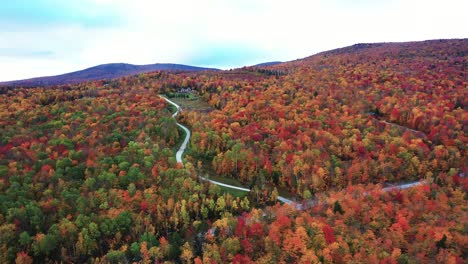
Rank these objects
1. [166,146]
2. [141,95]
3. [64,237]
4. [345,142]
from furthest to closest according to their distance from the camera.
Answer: [141,95], [166,146], [345,142], [64,237]

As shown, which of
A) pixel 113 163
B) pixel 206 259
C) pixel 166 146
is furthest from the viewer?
pixel 166 146

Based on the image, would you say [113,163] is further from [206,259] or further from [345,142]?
[345,142]

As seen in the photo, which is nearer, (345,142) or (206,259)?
(206,259)

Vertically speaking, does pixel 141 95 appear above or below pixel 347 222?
above

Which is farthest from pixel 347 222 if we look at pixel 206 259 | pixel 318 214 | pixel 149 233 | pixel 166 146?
pixel 166 146

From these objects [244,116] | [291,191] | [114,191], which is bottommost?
[291,191]

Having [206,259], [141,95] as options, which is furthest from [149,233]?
[141,95]

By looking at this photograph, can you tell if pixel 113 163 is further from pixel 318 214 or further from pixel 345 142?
pixel 345 142
